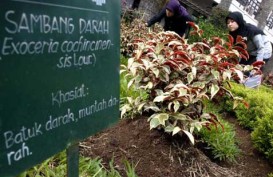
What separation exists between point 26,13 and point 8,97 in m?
0.32

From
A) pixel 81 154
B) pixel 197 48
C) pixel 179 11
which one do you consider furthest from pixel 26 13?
pixel 179 11

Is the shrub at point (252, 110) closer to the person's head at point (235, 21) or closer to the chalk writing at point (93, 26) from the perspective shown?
the person's head at point (235, 21)

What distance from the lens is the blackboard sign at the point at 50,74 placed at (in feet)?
4.16

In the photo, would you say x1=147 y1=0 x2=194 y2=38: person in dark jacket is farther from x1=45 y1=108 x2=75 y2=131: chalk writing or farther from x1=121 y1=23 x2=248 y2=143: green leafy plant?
x1=45 y1=108 x2=75 y2=131: chalk writing

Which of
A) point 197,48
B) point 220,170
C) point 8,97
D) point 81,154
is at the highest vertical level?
point 8,97

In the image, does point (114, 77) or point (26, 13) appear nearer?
point (26, 13)

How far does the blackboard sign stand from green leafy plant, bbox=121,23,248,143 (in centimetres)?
139

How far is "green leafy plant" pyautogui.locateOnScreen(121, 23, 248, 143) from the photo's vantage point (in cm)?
323

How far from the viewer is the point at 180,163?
326 centimetres

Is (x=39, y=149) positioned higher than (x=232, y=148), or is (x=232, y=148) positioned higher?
(x=39, y=149)

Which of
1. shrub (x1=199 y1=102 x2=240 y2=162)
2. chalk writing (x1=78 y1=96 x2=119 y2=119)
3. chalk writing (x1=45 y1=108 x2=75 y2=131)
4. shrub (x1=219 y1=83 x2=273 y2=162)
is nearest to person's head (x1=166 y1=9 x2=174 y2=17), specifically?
shrub (x1=219 y1=83 x2=273 y2=162)

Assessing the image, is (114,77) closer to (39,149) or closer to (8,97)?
(39,149)

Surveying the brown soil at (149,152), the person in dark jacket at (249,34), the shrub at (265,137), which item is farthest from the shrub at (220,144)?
the person in dark jacket at (249,34)

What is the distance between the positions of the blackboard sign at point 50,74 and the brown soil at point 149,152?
1346 millimetres
